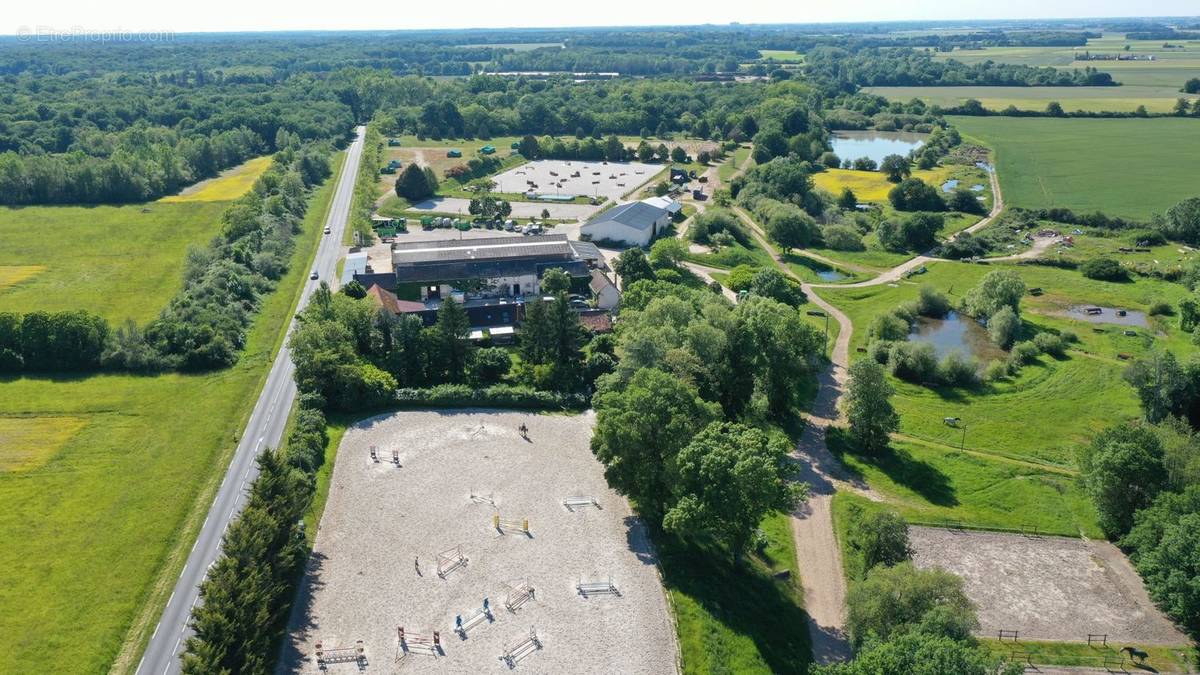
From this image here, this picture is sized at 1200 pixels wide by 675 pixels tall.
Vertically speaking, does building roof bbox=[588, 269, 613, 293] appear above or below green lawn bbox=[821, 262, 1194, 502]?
above

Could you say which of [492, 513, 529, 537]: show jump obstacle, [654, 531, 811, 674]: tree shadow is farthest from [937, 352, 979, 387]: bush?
[492, 513, 529, 537]: show jump obstacle

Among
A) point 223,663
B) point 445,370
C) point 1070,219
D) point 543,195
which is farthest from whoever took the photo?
point 543,195

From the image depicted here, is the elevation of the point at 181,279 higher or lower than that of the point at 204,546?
higher

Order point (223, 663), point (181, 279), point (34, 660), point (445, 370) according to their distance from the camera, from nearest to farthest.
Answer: point (223, 663) → point (34, 660) → point (445, 370) → point (181, 279)

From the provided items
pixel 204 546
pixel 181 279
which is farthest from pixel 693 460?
pixel 181 279

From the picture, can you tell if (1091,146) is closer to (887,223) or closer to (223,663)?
(887,223)

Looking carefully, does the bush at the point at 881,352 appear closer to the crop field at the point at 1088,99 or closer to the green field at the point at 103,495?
the green field at the point at 103,495

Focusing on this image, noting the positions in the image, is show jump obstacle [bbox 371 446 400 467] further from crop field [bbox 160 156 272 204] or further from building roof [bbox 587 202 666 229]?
crop field [bbox 160 156 272 204]
